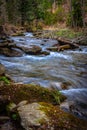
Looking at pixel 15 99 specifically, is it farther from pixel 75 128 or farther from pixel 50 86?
pixel 50 86

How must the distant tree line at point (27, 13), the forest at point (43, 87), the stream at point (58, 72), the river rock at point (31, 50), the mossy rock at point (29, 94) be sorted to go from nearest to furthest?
1. the forest at point (43, 87)
2. the mossy rock at point (29, 94)
3. the stream at point (58, 72)
4. the river rock at point (31, 50)
5. the distant tree line at point (27, 13)

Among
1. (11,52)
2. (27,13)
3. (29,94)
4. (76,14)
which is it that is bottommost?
(27,13)

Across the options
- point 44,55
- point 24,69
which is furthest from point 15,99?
point 44,55

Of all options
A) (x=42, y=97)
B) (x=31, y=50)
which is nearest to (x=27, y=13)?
(x=31, y=50)

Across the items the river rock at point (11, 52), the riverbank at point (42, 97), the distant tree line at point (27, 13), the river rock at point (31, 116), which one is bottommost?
the distant tree line at point (27, 13)

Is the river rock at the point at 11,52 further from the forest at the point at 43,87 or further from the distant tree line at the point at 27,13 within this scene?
the distant tree line at the point at 27,13

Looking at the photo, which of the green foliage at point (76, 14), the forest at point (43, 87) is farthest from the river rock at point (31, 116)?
the green foliage at point (76, 14)

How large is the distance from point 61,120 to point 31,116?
2.13ft

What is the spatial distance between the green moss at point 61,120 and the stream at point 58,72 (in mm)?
948

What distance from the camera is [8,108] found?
5801 millimetres

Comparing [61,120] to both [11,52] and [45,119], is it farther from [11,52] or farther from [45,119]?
[11,52]

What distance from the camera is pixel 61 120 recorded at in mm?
5301

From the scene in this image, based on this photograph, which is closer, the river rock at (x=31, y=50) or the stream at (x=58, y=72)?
the stream at (x=58, y=72)

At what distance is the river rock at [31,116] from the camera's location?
16.5ft
